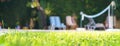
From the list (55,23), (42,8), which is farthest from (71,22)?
(42,8)

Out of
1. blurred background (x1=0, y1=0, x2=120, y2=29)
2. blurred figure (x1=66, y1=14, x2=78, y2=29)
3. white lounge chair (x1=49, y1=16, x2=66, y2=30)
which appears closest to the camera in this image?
white lounge chair (x1=49, y1=16, x2=66, y2=30)

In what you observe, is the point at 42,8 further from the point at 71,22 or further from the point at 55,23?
the point at 71,22

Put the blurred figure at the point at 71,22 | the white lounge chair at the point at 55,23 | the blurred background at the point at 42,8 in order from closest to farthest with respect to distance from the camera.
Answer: the white lounge chair at the point at 55,23
the blurred figure at the point at 71,22
the blurred background at the point at 42,8

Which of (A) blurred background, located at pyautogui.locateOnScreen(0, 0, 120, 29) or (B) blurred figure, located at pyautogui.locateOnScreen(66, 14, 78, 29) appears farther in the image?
(A) blurred background, located at pyautogui.locateOnScreen(0, 0, 120, 29)

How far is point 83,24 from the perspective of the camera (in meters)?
15.9

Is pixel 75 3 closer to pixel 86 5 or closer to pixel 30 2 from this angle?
pixel 86 5

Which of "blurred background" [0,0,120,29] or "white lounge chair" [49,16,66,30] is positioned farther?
"blurred background" [0,0,120,29]

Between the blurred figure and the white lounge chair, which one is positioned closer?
the white lounge chair

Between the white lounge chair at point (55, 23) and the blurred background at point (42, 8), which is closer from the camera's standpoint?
the white lounge chair at point (55, 23)

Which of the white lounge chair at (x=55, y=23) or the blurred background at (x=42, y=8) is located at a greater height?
the blurred background at (x=42, y=8)

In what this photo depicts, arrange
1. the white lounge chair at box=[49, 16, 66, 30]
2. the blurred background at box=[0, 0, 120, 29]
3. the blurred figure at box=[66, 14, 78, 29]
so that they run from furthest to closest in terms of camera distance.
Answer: the blurred background at box=[0, 0, 120, 29] < the blurred figure at box=[66, 14, 78, 29] < the white lounge chair at box=[49, 16, 66, 30]

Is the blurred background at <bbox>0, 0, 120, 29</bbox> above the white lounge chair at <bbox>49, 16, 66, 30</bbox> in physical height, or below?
above

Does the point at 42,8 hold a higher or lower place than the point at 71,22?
higher

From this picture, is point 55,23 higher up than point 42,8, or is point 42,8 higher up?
point 42,8
